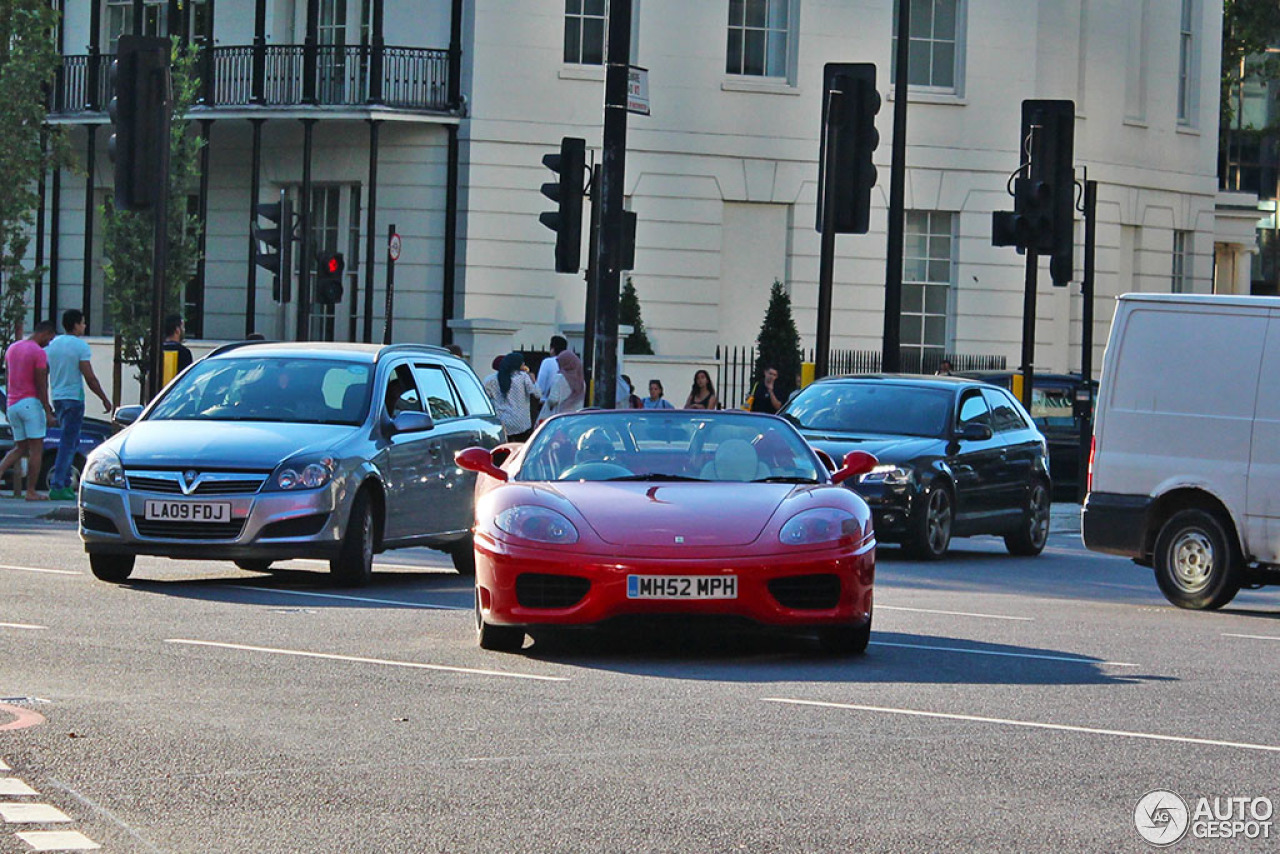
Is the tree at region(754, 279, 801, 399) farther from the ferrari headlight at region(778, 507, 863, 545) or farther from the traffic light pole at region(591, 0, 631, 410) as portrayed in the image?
the ferrari headlight at region(778, 507, 863, 545)

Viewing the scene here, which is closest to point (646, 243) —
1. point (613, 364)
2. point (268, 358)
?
point (613, 364)

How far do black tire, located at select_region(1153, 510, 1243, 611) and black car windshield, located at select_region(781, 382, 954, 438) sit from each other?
4836 millimetres

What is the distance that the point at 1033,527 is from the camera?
21438mm

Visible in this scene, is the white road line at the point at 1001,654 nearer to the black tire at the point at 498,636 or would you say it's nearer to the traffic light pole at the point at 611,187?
the black tire at the point at 498,636

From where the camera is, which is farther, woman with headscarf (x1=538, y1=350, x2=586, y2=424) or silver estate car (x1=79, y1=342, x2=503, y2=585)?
woman with headscarf (x1=538, y1=350, x2=586, y2=424)

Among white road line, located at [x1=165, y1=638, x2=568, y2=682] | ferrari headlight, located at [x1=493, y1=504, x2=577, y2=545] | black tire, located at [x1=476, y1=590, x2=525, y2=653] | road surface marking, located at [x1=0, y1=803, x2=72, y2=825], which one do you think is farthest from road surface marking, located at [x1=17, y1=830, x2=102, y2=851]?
black tire, located at [x1=476, y1=590, x2=525, y2=653]

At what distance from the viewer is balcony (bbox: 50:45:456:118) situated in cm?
3694

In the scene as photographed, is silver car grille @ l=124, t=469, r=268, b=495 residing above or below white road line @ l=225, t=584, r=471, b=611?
above

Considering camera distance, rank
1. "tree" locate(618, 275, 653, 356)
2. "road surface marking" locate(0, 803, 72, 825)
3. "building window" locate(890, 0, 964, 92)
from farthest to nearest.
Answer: "building window" locate(890, 0, 964, 92) → "tree" locate(618, 275, 653, 356) → "road surface marking" locate(0, 803, 72, 825)

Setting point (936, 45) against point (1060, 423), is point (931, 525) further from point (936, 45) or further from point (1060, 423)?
point (936, 45)

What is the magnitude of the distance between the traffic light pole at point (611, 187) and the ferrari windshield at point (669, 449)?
766 centimetres

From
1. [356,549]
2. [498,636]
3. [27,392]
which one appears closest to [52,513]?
[27,392]

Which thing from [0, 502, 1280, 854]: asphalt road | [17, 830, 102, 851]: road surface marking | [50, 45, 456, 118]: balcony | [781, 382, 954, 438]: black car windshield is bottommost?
[0, 502, 1280, 854]: asphalt road

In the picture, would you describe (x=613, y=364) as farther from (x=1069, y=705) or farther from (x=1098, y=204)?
(x=1098, y=204)
